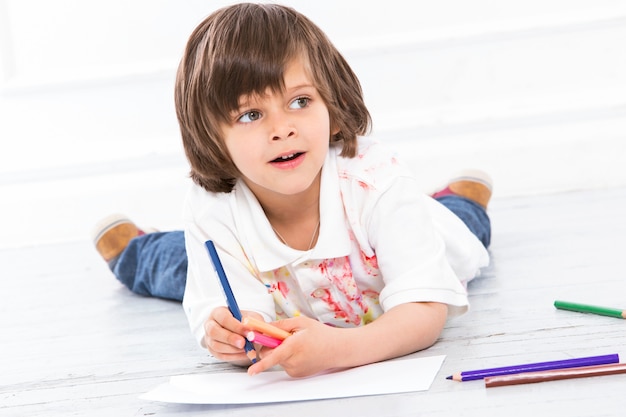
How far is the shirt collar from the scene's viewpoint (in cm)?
104

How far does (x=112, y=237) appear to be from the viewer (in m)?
1.56

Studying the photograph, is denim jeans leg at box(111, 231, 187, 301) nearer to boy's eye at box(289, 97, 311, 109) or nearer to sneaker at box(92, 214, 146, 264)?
sneaker at box(92, 214, 146, 264)

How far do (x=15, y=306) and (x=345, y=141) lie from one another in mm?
782

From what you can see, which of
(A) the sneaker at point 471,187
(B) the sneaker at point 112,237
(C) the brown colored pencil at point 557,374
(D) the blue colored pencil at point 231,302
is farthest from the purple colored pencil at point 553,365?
(B) the sneaker at point 112,237

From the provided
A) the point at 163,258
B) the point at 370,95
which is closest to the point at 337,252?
the point at 163,258

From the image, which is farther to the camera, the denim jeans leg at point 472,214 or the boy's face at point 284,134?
the denim jeans leg at point 472,214

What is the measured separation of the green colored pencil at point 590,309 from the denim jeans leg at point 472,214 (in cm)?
36

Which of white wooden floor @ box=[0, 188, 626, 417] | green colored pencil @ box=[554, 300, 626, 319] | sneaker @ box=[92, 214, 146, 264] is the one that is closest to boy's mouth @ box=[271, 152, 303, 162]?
white wooden floor @ box=[0, 188, 626, 417]

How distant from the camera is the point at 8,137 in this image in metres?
2.25

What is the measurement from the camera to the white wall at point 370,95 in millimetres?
2080

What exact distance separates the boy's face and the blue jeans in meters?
0.47

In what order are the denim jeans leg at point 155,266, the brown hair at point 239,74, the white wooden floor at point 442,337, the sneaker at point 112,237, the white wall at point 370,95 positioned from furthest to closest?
the white wall at point 370,95 < the sneaker at point 112,237 < the denim jeans leg at point 155,266 < the brown hair at point 239,74 < the white wooden floor at point 442,337

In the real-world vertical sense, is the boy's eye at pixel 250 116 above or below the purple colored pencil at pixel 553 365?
above

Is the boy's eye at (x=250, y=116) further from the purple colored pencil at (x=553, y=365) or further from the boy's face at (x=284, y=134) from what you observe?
the purple colored pencil at (x=553, y=365)
